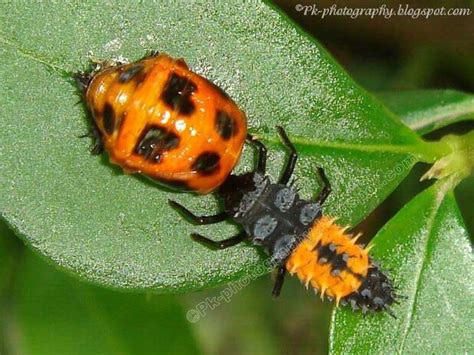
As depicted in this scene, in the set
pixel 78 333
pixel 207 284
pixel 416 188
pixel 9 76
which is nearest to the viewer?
pixel 9 76

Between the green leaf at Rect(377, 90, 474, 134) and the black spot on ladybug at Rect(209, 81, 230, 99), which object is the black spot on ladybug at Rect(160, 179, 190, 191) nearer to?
the black spot on ladybug at Rect(209, 81, 230, 99)

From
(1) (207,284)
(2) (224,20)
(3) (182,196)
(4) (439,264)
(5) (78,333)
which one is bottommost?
(5) (78,333)

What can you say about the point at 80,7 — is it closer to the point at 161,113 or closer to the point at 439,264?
the point at 161,113

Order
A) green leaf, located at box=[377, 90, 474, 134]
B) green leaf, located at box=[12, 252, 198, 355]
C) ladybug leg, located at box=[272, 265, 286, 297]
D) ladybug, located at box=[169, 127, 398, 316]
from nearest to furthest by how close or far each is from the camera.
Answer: ladybug, located at box=[169, 127, 398, 316] < ladybug leg, located at box=[272, 265, 286, 297] < green leaf, located at box=[377, 90, 474, 134] < green leaf, located at box=[12, 252, 198, 355]

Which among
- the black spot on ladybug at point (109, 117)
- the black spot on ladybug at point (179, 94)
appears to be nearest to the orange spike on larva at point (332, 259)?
the black spot on ladybug at point (179, 94)

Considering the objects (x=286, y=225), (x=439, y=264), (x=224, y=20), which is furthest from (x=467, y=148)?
(x=224, y=20)

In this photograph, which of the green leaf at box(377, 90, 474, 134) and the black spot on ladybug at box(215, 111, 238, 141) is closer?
the black spot on ladybug at box(215, 111, 238, 141)

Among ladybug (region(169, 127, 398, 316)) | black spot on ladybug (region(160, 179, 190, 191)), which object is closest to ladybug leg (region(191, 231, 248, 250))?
ladybug (region(169, 127, 398, 316))
